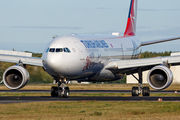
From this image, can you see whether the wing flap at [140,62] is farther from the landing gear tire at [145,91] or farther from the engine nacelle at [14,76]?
the engine nacelle at [14,76]

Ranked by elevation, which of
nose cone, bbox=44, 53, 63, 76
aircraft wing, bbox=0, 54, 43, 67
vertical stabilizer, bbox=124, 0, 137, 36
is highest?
vertical stabilizer, bbox=124, 0, 137, 36

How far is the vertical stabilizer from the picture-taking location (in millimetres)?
47588

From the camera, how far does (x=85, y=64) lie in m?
29.4

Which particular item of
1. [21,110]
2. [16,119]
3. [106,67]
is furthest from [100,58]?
[16,119]

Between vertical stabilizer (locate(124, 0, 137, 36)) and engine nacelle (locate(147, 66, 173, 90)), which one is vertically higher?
vertical stabilizer (locate(124, 0, 137, 36))

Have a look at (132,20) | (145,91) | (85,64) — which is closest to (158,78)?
(145,91)

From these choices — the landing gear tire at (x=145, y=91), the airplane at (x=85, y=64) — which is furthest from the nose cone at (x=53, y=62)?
the landing gear tire at (x=145, y=91)

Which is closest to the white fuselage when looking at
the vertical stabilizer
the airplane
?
the airplane

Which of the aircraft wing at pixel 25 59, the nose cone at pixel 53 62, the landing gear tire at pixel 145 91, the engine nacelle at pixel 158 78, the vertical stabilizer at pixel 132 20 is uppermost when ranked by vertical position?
the vertical stabilizer at pixel 132 20

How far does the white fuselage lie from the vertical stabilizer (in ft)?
33.0

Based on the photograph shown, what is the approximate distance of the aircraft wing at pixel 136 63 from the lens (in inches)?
1219

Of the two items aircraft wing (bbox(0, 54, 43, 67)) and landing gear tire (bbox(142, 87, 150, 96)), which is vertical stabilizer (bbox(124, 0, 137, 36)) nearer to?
landing gear tire (bbox(142, 87, 150, 96))

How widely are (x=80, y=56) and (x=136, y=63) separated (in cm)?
620

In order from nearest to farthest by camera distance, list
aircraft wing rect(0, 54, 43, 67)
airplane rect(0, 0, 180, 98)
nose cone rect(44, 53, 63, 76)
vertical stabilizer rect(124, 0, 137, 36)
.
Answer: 1. nose cone rect(44, 53, 63, 76)
2. airplane rect(0, 0, 180, 98)
3. aircraft wing rect(0, 54, 43, 67)
4. vertical stabilizer rect(124, 0, 137, 36)
